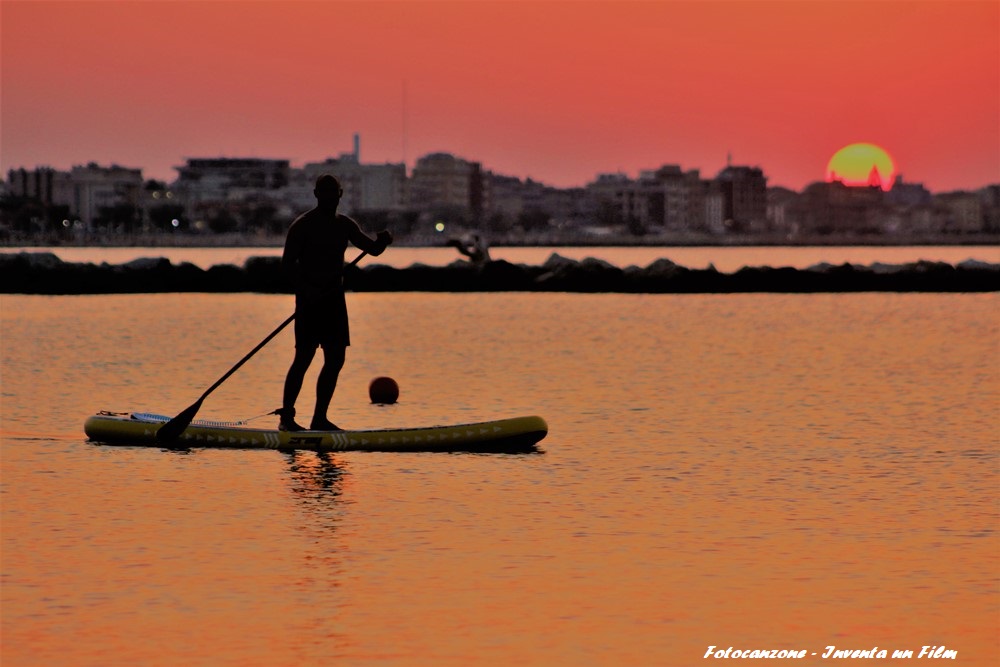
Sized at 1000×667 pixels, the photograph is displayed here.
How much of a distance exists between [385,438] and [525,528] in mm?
4478

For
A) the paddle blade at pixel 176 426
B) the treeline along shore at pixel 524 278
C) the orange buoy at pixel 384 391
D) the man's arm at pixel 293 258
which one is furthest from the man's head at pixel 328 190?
the treeline along shore at pixel 524 278

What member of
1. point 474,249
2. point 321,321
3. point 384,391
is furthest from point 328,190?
point 474,249

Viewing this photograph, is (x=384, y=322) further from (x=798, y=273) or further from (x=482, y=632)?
(x=482, y=632)

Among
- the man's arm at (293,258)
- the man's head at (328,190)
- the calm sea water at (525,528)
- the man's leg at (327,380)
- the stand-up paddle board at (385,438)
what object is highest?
the man's head at (328,190)

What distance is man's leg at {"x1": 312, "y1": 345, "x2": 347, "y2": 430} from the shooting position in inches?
647

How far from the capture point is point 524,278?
266 feet

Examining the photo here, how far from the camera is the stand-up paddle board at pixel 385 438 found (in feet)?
53.7

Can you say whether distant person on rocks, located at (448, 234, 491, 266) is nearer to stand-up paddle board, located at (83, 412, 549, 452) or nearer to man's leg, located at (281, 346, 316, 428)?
stand-up paddle board, located at (83, 412, 549, 452)

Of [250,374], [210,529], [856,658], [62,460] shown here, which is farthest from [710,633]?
[250,374]

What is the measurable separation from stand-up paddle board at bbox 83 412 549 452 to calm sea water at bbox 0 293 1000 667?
194 mm

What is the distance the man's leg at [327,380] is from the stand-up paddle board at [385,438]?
0.24m

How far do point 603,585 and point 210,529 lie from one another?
3.21 meters

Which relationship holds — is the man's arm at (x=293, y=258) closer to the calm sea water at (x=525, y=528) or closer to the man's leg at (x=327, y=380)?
the man's leg at (x=327, y=380)

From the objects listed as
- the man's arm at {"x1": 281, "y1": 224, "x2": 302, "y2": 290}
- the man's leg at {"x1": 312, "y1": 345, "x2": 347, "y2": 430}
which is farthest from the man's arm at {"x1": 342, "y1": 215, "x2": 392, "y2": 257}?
the man's leg at {"x1": 312, "y1": 345, "x2": 347, "y2": 430}
